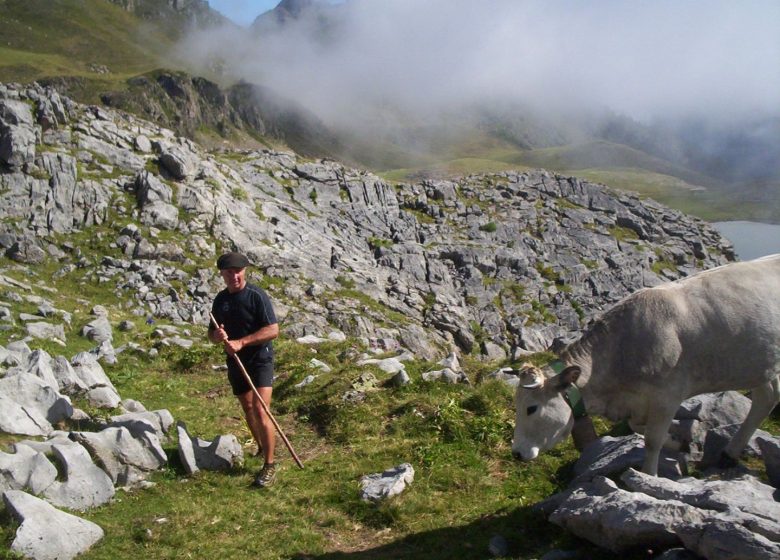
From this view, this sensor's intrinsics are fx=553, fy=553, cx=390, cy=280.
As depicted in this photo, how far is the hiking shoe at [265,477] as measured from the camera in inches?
412

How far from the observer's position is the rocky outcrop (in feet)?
145

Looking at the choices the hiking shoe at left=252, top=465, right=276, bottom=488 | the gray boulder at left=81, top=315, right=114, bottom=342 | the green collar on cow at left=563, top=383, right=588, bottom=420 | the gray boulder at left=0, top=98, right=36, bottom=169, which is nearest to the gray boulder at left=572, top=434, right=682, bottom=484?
the green collar on cow at left=563, top=383, right=588, bottom=420

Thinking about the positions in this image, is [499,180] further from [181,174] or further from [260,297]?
[260,297]

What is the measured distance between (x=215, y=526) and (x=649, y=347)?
7.43 meters

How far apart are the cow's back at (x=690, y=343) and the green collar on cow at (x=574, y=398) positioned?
12.7 inches

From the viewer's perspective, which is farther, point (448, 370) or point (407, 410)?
point (448, 370)

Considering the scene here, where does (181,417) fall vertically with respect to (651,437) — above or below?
below

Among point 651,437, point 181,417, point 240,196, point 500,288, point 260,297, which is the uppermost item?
point 240,196

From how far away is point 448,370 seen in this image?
15883mm

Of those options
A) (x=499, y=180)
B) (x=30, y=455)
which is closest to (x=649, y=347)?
(x=30, y=455)

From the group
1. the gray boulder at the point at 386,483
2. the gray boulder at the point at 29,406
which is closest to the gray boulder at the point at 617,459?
the gray boulder at the point at 386,483

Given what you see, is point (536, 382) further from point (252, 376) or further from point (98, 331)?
point (98, 331)

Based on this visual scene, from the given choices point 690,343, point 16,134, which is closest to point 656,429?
point 690,343

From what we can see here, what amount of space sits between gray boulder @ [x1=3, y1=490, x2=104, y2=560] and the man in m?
3.20
